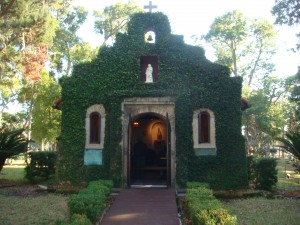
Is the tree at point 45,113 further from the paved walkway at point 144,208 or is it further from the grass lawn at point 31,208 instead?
the paved walkway at point 144,208

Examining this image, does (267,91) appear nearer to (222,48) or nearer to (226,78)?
(222,48)

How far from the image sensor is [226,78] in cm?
1488

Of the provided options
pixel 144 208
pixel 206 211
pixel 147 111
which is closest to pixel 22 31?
pixel 147 111

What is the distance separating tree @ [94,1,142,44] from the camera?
121 feet

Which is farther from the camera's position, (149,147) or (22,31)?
(22,31)

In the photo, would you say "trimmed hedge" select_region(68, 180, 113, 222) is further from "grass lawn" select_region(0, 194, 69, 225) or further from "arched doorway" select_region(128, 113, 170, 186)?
"arched doorway" select_region(128, 113, 170, 186)

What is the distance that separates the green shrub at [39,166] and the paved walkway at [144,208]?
23.6ft

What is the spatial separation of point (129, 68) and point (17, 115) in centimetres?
3886

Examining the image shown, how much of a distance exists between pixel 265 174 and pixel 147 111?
243 inches

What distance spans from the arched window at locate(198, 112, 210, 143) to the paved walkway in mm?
2979

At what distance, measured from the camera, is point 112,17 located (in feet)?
122

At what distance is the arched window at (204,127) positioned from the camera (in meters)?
14.9

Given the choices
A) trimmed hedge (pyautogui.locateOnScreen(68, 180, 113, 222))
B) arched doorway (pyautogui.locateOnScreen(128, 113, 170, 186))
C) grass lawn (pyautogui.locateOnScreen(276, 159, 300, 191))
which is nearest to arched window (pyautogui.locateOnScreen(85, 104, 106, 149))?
arched doorway (pyautogui.locateOnScreen(128, 113, 170, 186))

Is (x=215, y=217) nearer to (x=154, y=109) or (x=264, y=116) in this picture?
(x=154, y=109)
